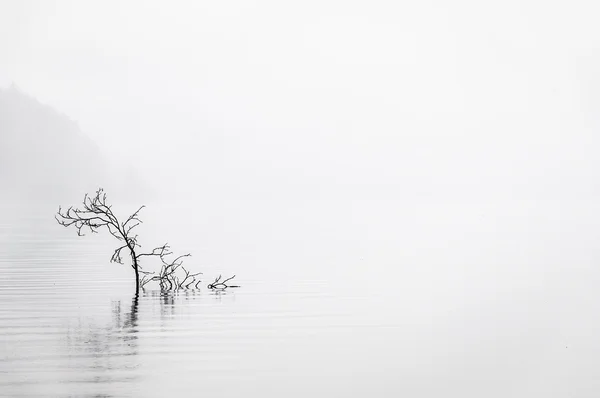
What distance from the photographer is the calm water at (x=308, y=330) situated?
11.8 m

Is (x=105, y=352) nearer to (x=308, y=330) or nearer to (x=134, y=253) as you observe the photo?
(x=308, y=330)

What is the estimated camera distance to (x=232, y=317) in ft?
59.4

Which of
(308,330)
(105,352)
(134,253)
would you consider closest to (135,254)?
(134,253)

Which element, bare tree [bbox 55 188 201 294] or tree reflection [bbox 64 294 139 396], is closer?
tree reflection [bbox 64 294 139 396]

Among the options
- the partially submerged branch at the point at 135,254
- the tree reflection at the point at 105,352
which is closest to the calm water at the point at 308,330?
the tree reflection at the point at 105,352

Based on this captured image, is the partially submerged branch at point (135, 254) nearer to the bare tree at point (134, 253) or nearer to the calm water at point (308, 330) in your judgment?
the bare tree at point (134, 253)

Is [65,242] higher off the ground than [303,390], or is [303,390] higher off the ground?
[65,242]

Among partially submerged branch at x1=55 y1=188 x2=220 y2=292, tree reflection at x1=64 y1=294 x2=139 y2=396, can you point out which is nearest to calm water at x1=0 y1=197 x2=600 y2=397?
tree reflection at x1=64 y1=294 x2=139 y2=396

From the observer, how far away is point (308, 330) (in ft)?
54.4

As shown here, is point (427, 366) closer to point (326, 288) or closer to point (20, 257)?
point (326, 288)

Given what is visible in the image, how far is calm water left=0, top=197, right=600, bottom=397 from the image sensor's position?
38.7ft

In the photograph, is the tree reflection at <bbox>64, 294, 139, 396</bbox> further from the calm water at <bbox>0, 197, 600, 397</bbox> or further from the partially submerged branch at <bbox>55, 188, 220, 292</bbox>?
the partially submerged branch at <bbox>55, 188, 220, 292</bbox>

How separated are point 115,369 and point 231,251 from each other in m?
30.0

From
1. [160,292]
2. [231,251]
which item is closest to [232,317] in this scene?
[160,292]
